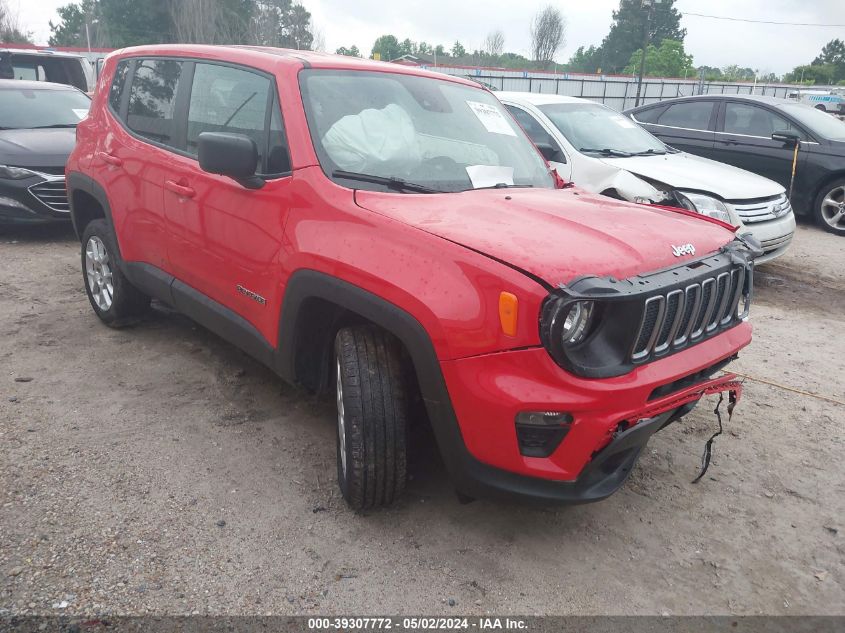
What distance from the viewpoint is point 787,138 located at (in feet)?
29.3

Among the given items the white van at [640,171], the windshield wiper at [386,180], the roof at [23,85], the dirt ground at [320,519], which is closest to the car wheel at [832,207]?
the white van at [640,171]

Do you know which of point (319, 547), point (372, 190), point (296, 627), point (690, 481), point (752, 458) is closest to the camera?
point (296, 627)

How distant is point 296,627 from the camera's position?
93.8 inches

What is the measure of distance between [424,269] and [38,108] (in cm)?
798

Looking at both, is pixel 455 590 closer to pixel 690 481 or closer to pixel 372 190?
pixel 690 481

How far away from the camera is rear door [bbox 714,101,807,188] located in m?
9.23

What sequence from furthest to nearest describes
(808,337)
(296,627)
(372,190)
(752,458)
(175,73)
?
(808,337) → (175,73) → (752,458) → (372,190) → (296,627)

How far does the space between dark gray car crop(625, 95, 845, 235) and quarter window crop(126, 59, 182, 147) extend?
7.62 meters

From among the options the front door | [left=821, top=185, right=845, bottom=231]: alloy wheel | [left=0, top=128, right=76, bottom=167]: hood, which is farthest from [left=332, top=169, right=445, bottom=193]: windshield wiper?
[left=821, top=185, right=845, bottom=231]: alloy wheel

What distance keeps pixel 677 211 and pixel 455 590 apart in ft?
6.62

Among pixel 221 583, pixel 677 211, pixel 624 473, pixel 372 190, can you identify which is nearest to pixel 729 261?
pixel 677 211

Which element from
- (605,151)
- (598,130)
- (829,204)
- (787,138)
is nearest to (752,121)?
(787,138)

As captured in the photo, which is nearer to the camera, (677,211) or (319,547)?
(319,547)

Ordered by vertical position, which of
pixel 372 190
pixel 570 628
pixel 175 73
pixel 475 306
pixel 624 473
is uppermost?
pixel 175 73
